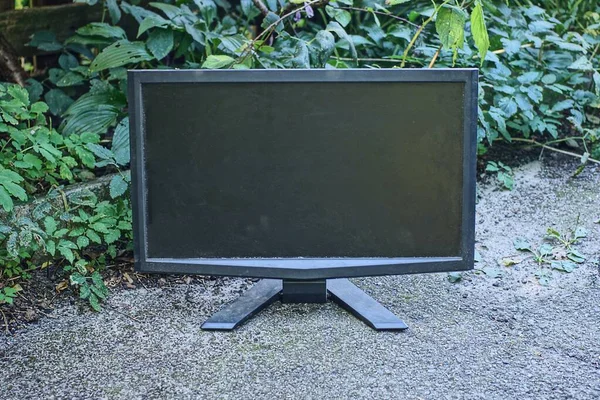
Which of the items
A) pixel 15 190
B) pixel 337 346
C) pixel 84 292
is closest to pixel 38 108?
pixel 15 190

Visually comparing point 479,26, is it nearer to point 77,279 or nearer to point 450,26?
point 450,26

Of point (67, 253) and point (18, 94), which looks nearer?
Answer: point (67, 253)

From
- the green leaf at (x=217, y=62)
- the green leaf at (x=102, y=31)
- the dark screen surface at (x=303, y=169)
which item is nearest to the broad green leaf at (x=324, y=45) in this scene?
the green leaf at (x=217, y=62)

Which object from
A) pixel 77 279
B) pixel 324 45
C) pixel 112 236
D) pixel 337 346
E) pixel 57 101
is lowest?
pixel 337 346

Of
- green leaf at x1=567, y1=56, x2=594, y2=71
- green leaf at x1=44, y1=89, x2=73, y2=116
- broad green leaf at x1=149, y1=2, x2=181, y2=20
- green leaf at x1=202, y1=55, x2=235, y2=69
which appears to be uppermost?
broad green leaf at x1=149, y1=2, x2=181, y2=20

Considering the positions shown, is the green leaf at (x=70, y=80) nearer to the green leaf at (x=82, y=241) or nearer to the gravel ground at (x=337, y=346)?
the green leaf at (x=82, y=241)

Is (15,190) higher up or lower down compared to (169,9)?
lower down

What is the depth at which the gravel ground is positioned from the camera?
2119 millimetres

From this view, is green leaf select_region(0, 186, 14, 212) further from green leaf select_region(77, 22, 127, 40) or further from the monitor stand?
green leaf select_region(77, 22, 127, 40)

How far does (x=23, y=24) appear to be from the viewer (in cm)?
353

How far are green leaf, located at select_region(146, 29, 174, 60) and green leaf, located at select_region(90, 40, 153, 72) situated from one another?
0.03 m

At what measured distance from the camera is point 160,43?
3242mm

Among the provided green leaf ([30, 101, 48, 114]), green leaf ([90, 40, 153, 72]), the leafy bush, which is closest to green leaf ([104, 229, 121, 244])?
the leafy bush

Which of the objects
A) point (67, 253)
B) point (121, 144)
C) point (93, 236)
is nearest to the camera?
point (67, 253)
